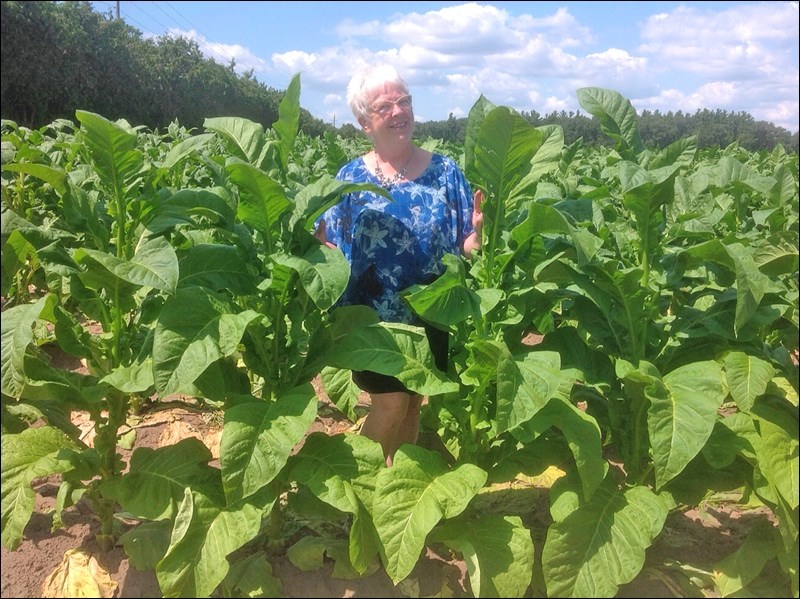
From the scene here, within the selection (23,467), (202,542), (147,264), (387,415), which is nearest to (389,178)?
(387,415)

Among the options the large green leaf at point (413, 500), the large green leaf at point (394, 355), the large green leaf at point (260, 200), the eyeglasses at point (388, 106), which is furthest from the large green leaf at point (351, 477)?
the eyeglasses at point (388, 106)

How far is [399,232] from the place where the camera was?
9.73ft

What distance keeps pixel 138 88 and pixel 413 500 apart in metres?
19.0

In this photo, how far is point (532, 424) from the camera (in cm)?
237

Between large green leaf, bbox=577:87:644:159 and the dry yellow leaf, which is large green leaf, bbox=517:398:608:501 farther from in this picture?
the dry yellow leaf

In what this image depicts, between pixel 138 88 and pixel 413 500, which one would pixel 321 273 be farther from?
pixel 138 88

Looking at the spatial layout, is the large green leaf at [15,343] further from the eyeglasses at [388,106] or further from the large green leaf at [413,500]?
the eyeglasses at [388,106]

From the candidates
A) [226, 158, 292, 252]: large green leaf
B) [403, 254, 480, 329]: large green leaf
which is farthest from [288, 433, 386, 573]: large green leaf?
[226, 158, 292, 252]: large green leaf

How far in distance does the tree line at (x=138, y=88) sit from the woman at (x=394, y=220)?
515 millimetres

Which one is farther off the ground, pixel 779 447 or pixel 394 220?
pixel 394 220

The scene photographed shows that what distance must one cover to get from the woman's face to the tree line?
548 millimetres

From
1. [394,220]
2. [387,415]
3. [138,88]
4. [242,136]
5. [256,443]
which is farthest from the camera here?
[138,88]

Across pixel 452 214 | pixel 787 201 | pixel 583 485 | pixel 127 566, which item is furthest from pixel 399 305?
pixel 787 201

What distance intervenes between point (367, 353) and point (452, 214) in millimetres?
894
